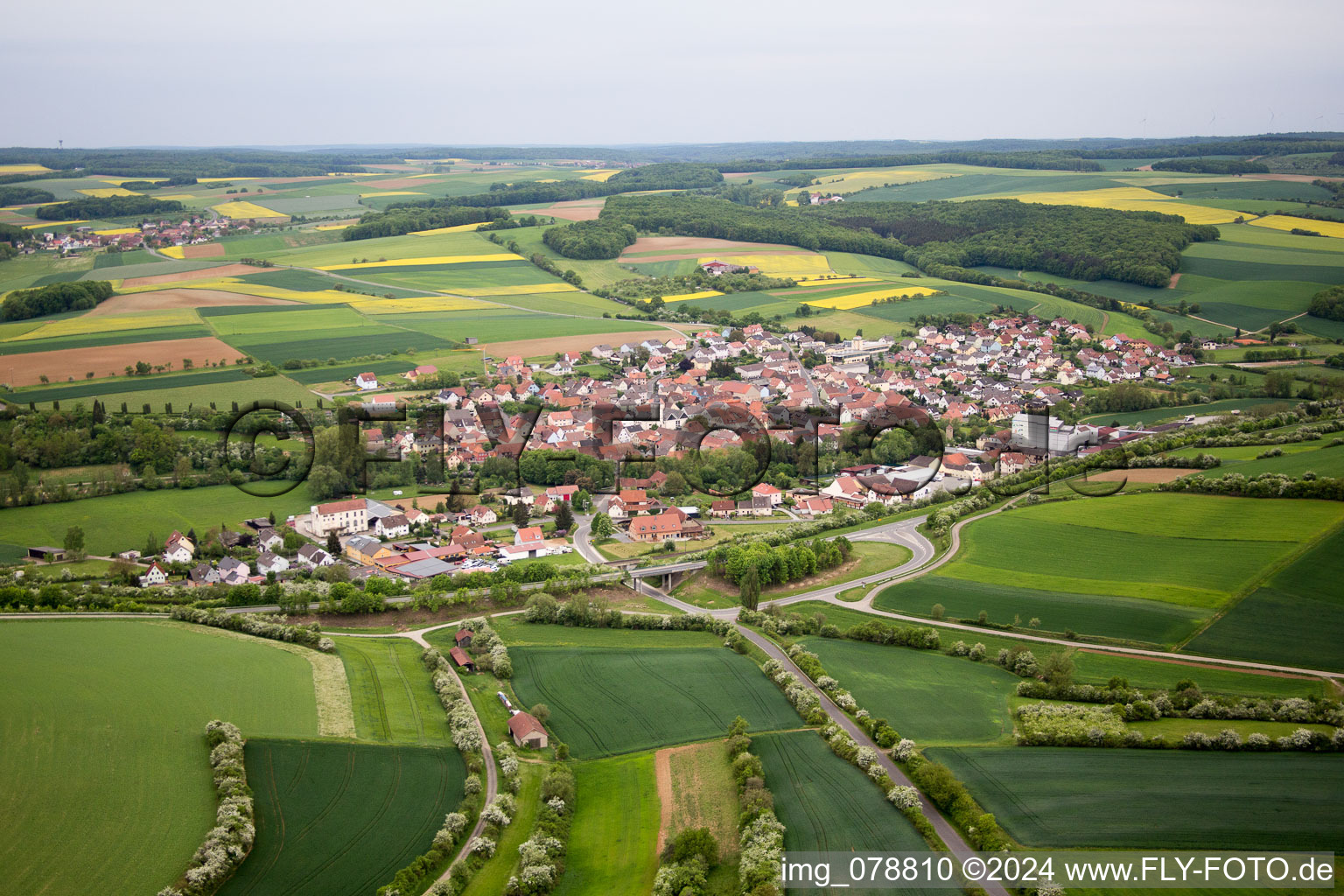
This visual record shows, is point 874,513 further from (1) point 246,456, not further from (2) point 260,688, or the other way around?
(1) point 246,456

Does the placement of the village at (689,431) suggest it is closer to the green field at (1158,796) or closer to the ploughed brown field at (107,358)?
the ploughed brown field at (107,358)

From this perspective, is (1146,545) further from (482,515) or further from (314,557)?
→ (314,557)

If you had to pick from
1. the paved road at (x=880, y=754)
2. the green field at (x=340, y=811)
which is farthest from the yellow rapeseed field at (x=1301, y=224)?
the green field at (x=340, y=811)

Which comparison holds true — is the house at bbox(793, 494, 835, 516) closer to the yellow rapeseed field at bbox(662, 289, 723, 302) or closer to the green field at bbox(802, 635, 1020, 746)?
the green field at bbox(802, 635, 1020, 746)

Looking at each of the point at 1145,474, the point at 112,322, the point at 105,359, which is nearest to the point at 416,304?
the point at 112,322

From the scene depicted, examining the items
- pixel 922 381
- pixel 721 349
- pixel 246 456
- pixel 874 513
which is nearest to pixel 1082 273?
pixel 922 381

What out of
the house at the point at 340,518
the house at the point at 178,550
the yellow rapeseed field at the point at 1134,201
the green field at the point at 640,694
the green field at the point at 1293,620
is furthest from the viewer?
the yellow rapeseed field at the point at 1134,201
